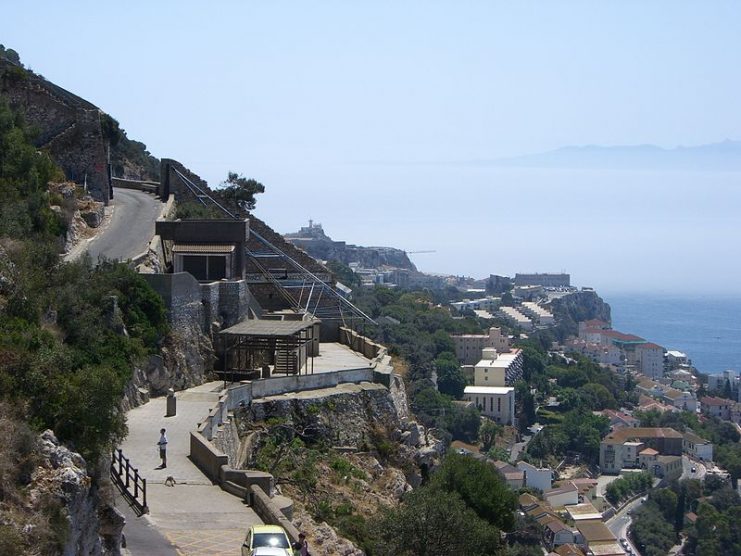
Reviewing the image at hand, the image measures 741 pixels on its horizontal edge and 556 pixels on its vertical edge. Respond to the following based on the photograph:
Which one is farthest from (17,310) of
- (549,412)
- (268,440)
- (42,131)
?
(549,412)

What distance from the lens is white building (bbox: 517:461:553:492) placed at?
11025 cm

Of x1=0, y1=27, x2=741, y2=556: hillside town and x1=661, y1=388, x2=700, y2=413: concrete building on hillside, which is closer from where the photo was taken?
x1=0, y1=27, x2=741, y2=556: hillside town

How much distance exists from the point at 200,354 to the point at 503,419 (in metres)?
110

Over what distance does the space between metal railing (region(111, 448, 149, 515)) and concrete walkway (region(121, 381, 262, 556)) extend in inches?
7.9

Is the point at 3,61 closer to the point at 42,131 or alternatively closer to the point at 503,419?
the point at 42,131

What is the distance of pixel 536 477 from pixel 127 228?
81.1 metres

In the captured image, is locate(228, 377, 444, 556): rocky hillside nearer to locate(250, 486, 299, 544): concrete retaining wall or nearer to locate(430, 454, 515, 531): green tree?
locate(430, 454, 515, 531): green tree

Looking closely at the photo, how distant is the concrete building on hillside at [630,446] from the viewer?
12938cm

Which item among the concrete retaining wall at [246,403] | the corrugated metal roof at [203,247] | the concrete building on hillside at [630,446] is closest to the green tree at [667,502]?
the concrete building on hillside at [630,446]

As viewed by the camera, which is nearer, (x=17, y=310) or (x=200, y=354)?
(x=17, y=310)

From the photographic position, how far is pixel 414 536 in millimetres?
24859

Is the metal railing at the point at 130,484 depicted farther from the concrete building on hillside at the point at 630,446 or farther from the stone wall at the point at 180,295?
the concrete building on hillside at the point at 630,446

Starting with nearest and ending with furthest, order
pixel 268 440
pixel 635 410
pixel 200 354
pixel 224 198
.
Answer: pixel 268 440 → pixel 200 354 → pixel 224 198 → pixel 635 410

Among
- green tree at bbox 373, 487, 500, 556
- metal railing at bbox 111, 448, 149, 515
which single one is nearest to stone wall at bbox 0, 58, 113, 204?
green tree at bbox 373, 487, 500, 556
